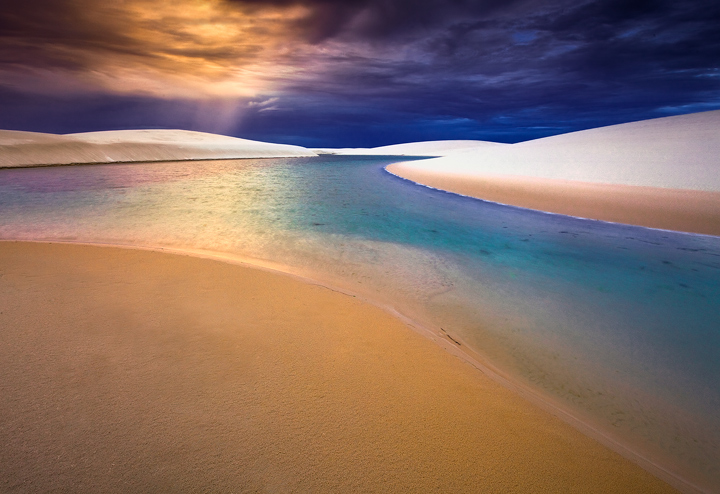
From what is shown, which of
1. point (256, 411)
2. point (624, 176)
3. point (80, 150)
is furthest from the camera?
point (80, 150)

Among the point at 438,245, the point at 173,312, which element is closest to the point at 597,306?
the point at 438,245

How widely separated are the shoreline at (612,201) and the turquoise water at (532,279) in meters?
0.90

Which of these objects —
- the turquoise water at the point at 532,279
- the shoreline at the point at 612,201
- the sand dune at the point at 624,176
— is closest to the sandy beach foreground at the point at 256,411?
the turquoise water at the point at 532,279

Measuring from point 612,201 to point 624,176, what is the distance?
5.08 m

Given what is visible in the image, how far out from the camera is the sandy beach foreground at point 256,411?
62.1 inches

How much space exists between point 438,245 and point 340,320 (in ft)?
13.6

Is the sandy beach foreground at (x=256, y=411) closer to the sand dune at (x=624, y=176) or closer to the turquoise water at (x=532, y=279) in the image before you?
the turquoise water at (x=532, y=279)

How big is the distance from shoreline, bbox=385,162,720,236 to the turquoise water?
901 millimetres

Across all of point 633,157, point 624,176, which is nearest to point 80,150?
point 624,176

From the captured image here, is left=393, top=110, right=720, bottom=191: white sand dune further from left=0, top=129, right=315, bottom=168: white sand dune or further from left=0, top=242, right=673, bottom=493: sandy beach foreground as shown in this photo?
left=0, top=129, right=315, bottom=168: white sand dune

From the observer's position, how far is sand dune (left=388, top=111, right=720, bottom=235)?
9695mm

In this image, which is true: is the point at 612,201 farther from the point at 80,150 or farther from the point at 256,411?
the point at 80,150

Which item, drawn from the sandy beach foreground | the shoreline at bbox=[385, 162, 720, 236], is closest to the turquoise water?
the sandy beach foreground

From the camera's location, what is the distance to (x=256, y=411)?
1.93m
